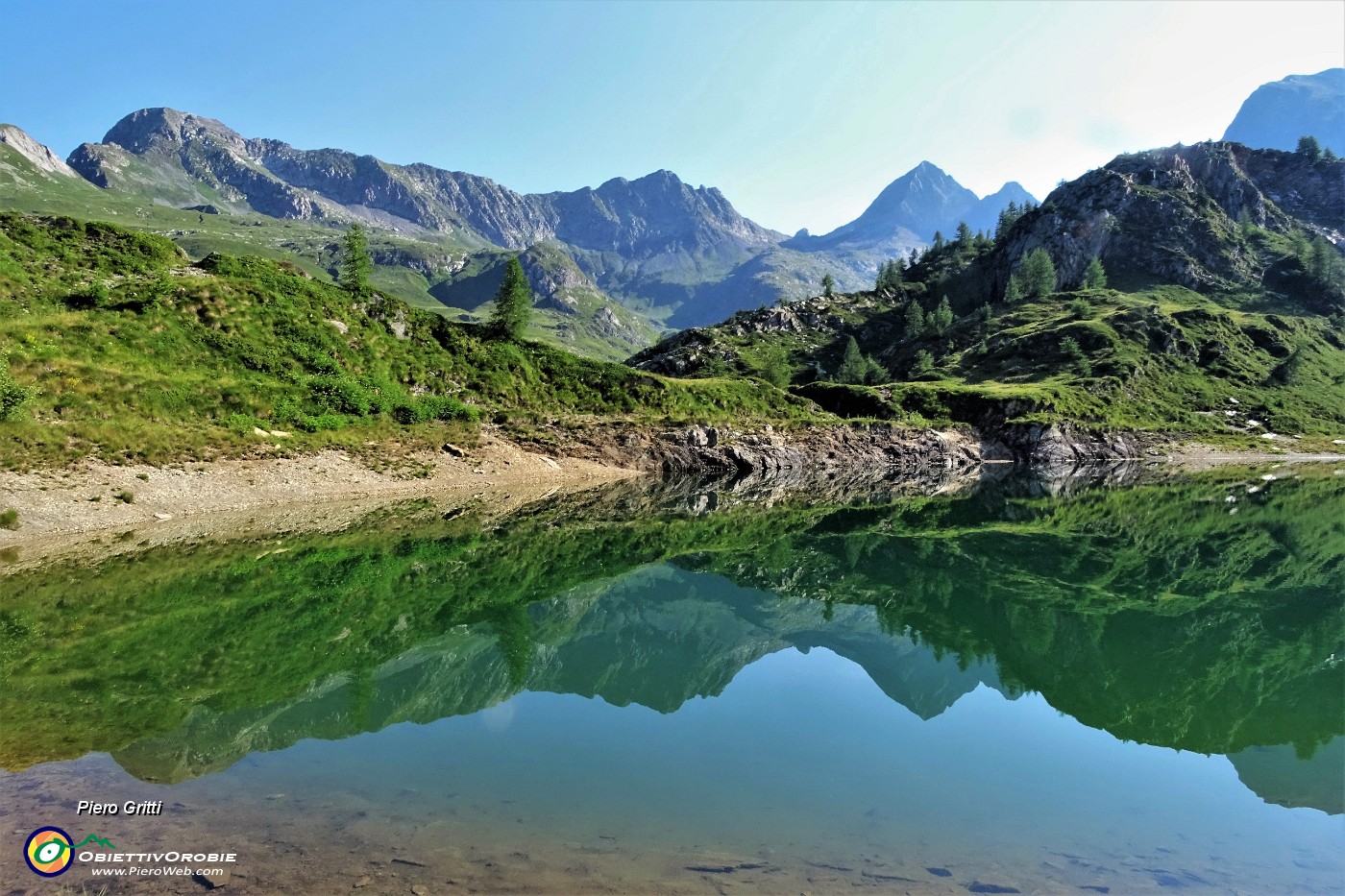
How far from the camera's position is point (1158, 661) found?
17750mm

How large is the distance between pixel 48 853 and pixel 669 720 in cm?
1022

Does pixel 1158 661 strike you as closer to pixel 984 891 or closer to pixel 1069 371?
pixel 984 891

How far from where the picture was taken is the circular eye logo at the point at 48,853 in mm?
7723

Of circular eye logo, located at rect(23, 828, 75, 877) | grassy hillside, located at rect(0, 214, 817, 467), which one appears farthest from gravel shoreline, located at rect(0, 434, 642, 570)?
circular eye logo, located at rect(23, 828, 75, 877)

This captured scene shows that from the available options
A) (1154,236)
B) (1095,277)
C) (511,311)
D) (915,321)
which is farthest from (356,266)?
(1154,236)

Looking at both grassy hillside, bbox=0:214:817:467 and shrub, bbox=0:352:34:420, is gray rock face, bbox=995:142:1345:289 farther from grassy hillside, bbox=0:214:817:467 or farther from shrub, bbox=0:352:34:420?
shrub, bbox=0:352:34:420

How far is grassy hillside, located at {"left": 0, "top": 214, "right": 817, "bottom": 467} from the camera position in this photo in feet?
118

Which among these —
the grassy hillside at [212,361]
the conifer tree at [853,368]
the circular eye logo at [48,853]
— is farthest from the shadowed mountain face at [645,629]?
the conifer tree at [853,368]

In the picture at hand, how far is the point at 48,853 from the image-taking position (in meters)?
7.93

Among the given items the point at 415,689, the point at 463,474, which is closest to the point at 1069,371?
the point at 463,474

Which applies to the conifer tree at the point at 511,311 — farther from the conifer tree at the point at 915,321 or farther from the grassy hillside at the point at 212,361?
the conifer tree at the point at 915,321

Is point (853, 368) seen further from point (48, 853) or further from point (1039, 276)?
point (48, 853)

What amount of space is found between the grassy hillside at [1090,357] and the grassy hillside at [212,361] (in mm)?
63805

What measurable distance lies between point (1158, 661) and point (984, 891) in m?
13.8
